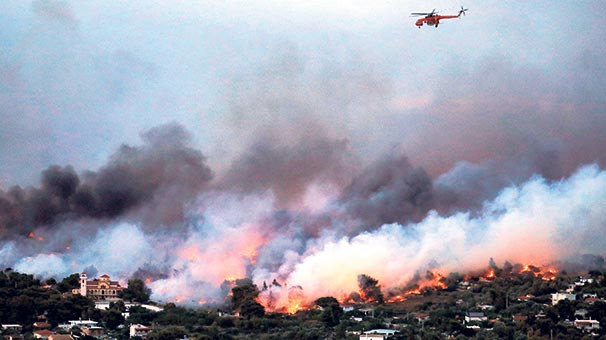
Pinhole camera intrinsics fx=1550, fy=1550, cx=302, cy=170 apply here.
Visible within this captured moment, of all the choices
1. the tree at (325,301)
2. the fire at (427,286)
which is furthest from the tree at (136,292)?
the fire at (427,286)

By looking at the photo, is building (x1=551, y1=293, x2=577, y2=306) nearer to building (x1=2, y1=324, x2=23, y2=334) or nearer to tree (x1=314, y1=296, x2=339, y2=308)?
tree (x1=314, y1=296, x2=339, y2=308)

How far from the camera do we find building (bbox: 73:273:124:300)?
2751 inches

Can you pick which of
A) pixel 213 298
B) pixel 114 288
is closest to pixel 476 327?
pixel 213 298

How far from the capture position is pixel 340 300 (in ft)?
226

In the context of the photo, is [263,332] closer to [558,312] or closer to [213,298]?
[213,298]

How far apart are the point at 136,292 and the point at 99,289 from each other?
6.09ft

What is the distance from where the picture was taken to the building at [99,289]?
69.9 metres

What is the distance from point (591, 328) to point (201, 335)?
15500 mm

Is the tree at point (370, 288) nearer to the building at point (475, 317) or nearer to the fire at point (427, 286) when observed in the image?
the fire at point (427, 286)

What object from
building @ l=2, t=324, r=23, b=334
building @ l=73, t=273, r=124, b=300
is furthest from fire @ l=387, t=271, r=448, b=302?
building @ l=2, t=324, r=23, b=334

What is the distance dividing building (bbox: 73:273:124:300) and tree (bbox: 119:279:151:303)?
1.57ft

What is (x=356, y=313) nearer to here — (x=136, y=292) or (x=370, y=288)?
(x=370, y=288)

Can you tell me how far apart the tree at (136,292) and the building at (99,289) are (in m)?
0.48

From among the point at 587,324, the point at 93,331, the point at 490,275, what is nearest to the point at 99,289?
the point at 93,331
